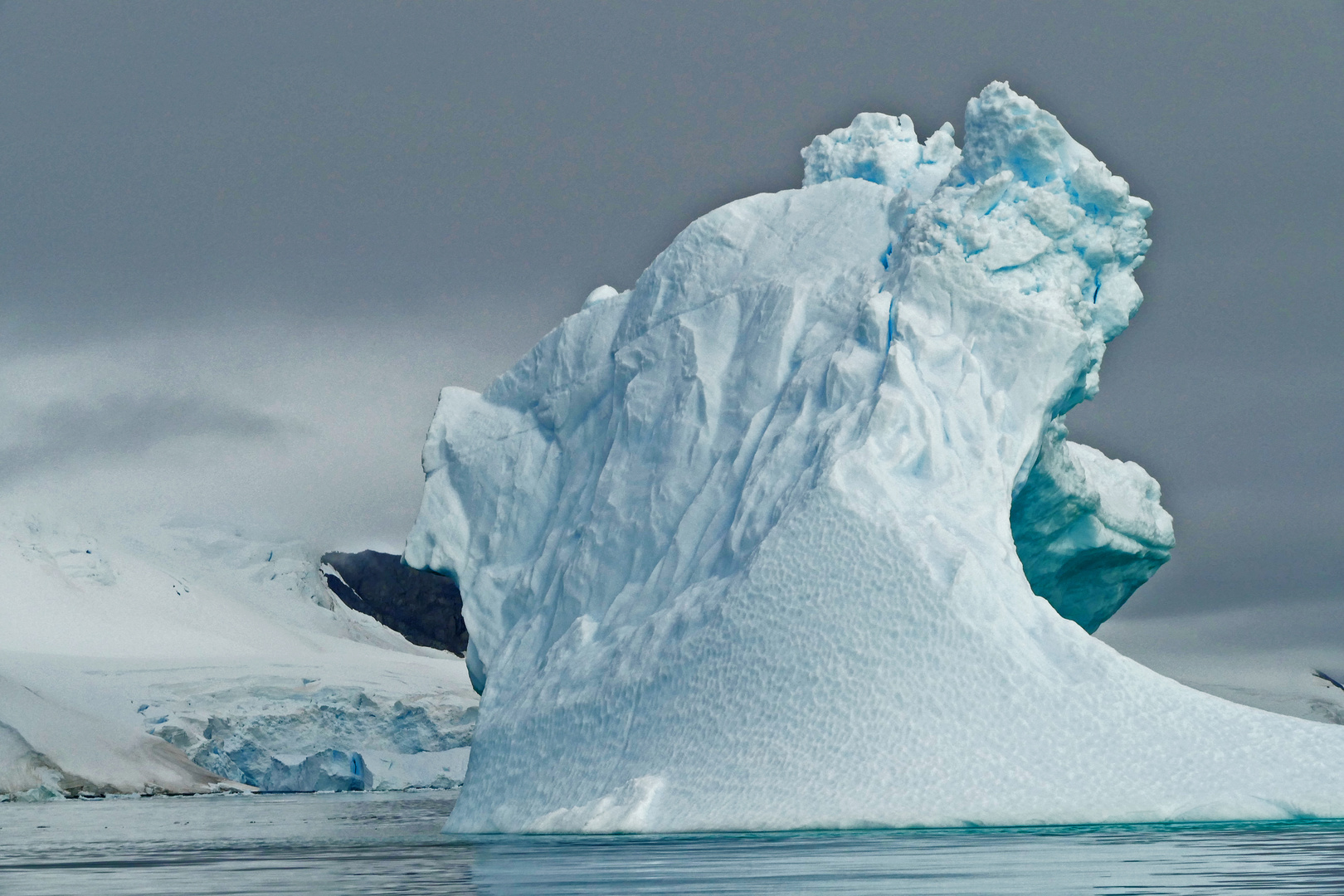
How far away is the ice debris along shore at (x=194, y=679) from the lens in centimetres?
4538

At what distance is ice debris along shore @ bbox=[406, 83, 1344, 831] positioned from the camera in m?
15.5

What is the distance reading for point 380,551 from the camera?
76000 millimetres

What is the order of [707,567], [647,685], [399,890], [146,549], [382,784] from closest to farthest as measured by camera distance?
[399,890], [647,685], [707,567], [382,784], [146,549]

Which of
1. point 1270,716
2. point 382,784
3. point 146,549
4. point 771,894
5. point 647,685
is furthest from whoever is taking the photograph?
point 146,549

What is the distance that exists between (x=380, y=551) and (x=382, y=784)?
29062 mm

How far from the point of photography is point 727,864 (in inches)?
456

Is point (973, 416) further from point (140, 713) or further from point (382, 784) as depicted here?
point (140, 713)

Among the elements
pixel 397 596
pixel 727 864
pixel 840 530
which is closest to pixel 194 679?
pixel 397 596

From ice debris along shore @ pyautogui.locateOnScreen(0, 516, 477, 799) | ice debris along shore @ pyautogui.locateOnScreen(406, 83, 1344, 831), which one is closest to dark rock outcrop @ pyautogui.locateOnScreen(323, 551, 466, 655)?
ice debris along shore @ pyautogui.locateOnScreen(0, 516, 477, 799)

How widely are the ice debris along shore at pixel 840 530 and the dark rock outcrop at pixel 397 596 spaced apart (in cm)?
5141

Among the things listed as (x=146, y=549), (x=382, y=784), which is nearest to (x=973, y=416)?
(x=382, y=784)

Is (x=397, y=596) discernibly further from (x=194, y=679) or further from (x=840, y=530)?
(x=840, y=530)

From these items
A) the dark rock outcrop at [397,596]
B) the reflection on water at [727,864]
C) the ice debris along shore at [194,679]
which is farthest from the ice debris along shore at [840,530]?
the dark rock outcrop at [397,596]

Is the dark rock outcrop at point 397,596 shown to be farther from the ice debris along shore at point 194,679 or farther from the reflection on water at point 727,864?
the reflection on water at point 727,864
